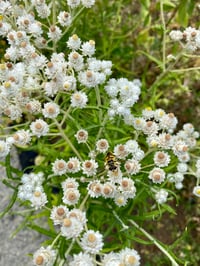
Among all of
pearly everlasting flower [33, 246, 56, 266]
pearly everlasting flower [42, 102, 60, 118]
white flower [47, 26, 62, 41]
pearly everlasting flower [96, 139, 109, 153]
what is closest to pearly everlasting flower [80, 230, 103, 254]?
pearly everlasting flower [33, 246, 56, 266]

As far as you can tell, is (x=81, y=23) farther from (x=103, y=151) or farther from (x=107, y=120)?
(x=103, y=151)

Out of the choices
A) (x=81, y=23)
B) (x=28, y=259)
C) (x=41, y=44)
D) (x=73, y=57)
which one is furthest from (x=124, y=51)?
(x=28, y=259)

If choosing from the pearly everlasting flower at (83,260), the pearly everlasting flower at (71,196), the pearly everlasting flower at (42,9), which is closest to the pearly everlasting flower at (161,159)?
the pearly everlasting flower at (71,196)

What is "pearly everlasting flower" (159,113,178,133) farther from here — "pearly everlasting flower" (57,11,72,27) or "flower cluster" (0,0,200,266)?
"pearly everlasting flower" (57,11,72,27)

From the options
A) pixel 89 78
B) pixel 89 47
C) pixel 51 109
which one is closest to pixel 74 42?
pixel 89 47

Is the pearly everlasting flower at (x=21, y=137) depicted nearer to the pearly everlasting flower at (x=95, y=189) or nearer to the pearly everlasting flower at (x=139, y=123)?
the pearly everlasting flower at (x=95, y=189)

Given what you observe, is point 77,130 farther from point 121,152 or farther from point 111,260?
point 111,260

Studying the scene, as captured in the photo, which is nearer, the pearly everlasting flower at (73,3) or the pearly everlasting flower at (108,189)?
the pearly everlasting flower at (108,189)
